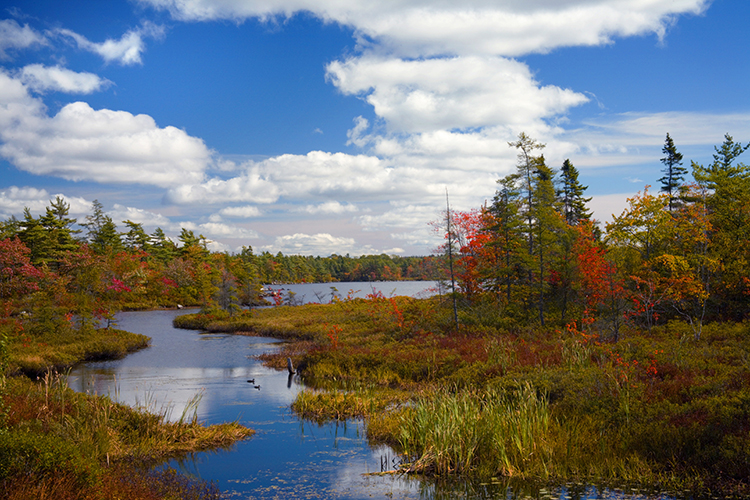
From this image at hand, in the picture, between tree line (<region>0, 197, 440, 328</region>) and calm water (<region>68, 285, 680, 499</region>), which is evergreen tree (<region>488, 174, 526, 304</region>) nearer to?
tree line (<region>0, 197, 440, 328</region>)

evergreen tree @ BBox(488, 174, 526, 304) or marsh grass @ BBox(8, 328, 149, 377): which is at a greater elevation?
evergreen tree @ BBox(488, 174, 526, 304)

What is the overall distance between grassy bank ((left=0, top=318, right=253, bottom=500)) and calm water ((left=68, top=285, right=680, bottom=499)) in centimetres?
58

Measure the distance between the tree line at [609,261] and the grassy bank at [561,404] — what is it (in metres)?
2.21

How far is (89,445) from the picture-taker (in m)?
10.2

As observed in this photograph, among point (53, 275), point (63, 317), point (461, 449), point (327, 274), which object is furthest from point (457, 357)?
point (327, 274)

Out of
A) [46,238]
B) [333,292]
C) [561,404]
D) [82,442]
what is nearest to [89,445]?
[82,442]

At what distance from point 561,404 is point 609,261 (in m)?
12.3

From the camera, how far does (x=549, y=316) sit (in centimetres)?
2475

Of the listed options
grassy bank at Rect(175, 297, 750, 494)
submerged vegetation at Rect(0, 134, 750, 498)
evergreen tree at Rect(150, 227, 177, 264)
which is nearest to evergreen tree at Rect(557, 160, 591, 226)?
submerged vegetation at Rect(0, 134, 750, 498)

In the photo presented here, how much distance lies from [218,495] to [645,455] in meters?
8.49

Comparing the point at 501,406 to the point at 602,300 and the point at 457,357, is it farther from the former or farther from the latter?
the point at 602,300

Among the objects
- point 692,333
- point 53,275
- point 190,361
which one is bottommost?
point 190,361

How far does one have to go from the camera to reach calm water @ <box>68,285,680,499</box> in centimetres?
962

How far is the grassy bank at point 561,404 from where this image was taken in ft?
31.5
